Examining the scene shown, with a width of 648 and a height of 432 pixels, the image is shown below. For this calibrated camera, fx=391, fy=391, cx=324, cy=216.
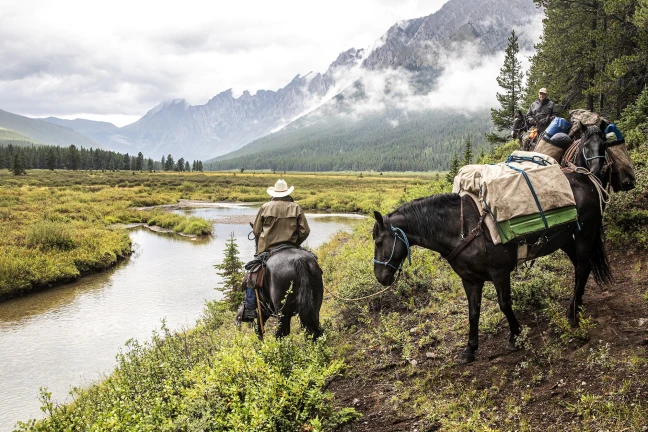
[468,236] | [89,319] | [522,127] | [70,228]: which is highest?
[522,127]

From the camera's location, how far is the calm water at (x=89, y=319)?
31.5ft

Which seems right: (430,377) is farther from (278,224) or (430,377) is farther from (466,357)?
→ (278,224)

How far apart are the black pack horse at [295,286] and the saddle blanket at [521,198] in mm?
2954

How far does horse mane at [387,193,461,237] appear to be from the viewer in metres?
5.66

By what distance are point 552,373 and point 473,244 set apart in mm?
1786

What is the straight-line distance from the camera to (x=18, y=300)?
1542 cm

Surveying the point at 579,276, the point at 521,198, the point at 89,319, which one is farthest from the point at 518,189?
the point at 89,319

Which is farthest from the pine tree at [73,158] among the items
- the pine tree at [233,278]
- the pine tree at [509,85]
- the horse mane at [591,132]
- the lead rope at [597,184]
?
the lead rope at [597,184]

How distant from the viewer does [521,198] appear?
205 inches

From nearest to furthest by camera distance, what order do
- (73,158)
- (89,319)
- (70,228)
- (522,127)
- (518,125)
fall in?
(522,127) < (518,125) < (89,319) < (70,228) < (73,158)

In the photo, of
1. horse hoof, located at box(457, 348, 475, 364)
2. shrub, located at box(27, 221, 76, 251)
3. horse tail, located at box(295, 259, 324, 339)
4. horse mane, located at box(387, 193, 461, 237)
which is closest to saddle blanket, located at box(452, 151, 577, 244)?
horse mane, located at box(387, 193, 461, 237)

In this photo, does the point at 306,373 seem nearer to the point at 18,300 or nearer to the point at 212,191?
the point at 18,300

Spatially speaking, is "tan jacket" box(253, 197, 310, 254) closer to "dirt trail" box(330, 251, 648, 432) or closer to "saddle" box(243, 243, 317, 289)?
"saddle" box(243, 243, 317, 289)

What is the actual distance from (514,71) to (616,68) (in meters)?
18.7
